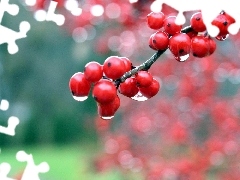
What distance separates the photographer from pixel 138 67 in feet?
→ 2.85

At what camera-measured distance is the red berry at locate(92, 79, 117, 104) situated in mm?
881

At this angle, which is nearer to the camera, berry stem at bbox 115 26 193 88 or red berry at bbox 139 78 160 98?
berry stem at bbox 115 26 193 88

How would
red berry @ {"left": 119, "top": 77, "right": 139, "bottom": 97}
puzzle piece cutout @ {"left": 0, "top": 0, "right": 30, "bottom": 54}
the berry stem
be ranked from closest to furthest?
the berry stem → red berry @ {"left": 119, "top": 77, "right": 139, "bottom": 97} → puzzle piece cutout @ {"left": 0, "top": 0, "right": 30, "bottom": 54}

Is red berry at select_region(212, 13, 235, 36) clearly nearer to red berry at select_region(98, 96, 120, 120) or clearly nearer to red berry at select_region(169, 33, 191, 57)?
red berry at select_region(169, 33, 191, 57)

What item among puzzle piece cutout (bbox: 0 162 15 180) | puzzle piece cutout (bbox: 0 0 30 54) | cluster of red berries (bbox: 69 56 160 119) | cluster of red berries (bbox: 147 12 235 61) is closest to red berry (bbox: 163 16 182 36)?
cluster of red berries (bbox: 147 12 235 61)

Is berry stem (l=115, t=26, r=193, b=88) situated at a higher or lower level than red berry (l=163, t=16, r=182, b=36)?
lower

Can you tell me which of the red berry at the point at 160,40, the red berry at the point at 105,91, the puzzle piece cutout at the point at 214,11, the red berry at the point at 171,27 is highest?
the puzzle piece cutout at the point at 214,11

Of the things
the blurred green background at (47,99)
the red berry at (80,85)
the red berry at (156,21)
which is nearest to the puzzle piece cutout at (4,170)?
the red berry at (80,85)

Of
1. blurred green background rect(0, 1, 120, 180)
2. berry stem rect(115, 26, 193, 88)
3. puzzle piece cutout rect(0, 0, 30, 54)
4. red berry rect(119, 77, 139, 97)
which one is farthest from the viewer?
blurred green background rect(0, 1, 120, 180)

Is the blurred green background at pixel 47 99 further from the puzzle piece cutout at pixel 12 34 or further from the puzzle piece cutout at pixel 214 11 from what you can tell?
the puzzle piece cutout at pixel 214 11

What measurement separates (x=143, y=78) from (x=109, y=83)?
7cm

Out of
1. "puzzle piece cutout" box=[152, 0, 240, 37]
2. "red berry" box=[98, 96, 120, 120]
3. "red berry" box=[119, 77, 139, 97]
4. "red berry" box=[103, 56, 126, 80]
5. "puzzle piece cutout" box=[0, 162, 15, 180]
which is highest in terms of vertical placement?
"puzzle piece cutout" box=[152, 0, 240, 37]

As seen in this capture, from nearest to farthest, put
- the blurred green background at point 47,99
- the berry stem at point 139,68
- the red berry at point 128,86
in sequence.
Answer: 1. the berry stem at point 139,68
2. the red berry at point 128,86
3. the blurred green background at point 47,99

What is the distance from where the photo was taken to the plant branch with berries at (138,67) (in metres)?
0.89
